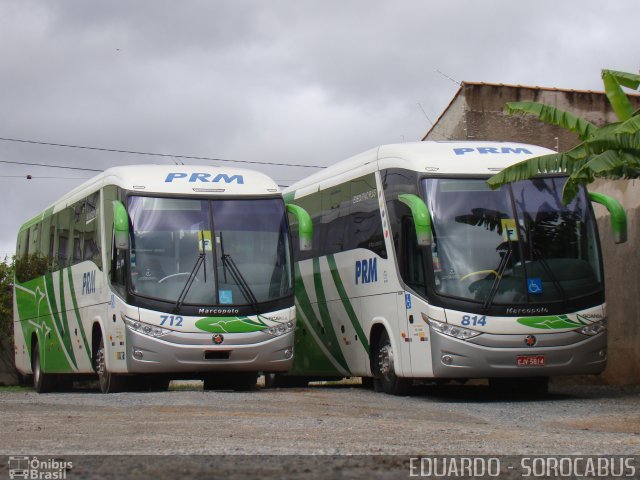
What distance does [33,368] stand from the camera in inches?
1016

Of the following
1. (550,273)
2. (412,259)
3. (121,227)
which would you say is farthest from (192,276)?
(550,273)

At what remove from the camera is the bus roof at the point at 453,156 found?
54.0ft

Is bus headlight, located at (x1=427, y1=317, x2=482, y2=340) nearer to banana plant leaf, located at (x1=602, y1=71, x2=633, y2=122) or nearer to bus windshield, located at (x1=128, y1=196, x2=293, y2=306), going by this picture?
bus windshield, located at (x1=128, y1=196, x2=293, y2=306)

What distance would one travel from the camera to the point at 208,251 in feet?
58.7

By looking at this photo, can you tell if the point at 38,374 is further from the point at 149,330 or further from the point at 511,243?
the point at 511,243

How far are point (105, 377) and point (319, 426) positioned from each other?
850cm

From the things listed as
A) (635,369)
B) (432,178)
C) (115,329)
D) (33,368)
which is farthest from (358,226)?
(33,368)

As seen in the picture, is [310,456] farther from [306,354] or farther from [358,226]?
[306,354]

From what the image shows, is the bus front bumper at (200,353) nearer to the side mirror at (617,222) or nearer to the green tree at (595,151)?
the green tree at (595,151)

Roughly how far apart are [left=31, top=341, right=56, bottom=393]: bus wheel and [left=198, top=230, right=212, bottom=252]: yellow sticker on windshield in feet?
26.9

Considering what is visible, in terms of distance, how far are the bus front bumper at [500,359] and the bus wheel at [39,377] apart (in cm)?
1148

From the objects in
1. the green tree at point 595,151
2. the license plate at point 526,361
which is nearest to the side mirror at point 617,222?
the green tree at point 595,151

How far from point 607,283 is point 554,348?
5.32m

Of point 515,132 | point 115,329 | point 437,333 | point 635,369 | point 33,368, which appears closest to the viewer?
point 437,333
